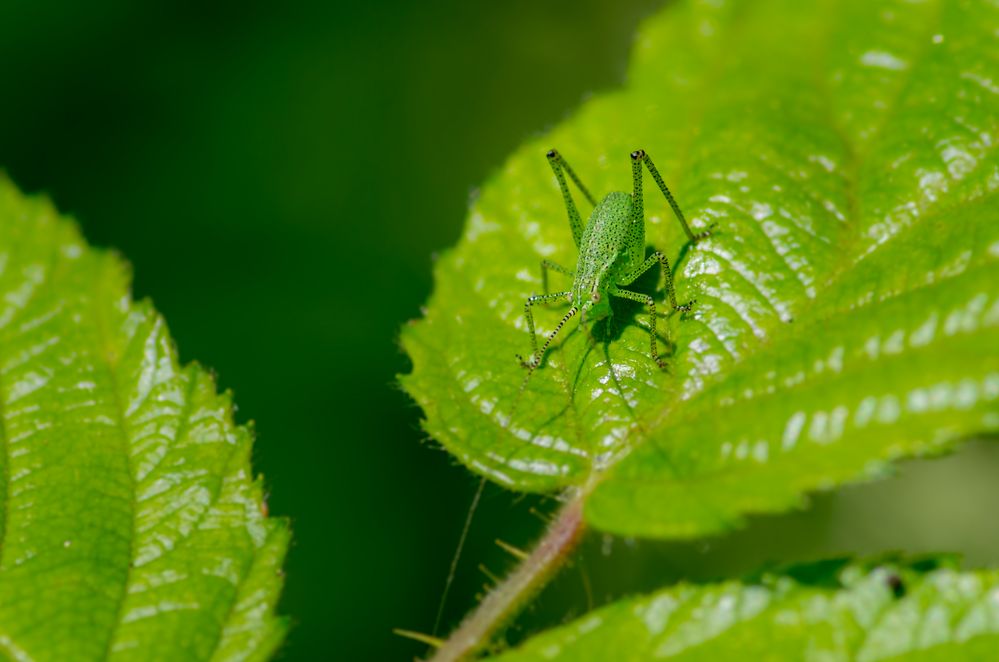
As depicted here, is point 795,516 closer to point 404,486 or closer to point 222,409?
point 404,486

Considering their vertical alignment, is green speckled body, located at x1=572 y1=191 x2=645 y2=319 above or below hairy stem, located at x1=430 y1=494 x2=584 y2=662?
above

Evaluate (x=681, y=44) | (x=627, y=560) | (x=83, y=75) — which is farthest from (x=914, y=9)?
(x=83, y=75)

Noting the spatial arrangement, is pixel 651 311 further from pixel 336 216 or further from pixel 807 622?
pixel 336 216

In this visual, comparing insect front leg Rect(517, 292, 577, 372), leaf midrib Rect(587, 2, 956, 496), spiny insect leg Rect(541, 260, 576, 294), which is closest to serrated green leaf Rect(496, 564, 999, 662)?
leaf midrib Rect(587, 2, 956, 496)

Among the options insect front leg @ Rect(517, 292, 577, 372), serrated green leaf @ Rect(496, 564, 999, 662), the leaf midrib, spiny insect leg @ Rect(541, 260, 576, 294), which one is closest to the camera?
serrated green leaf @ Rect(496, 564, 999, 662)

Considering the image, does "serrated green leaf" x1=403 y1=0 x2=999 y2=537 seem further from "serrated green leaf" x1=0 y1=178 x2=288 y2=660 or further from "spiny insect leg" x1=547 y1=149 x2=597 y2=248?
"serrated green leaf" x1=0 y1=178 x2=288 y2=660

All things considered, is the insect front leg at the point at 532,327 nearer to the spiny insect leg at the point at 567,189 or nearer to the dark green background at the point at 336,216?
the spiny insect leg at the point at 567,189
